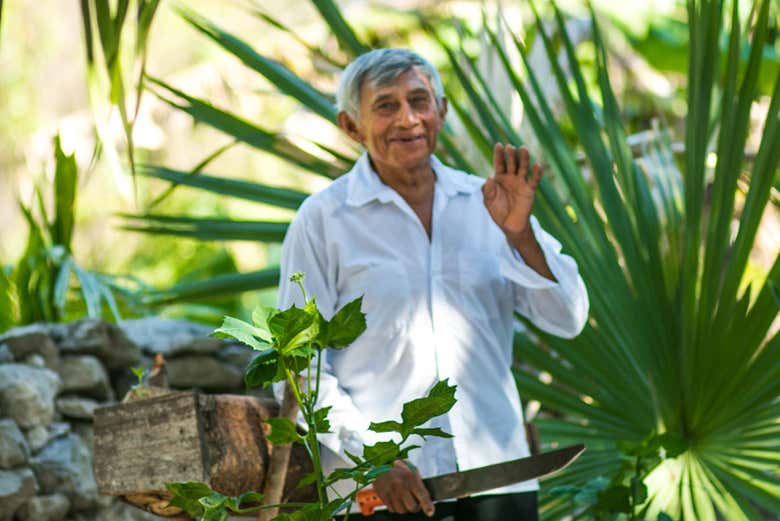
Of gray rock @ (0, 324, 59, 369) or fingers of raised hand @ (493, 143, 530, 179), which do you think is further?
gray rock @ (0, 324, 59, 369)

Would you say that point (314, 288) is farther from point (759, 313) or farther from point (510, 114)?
point (510, 114)

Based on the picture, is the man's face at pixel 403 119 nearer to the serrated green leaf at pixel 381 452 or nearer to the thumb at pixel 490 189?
the thumb at pixel 490 189

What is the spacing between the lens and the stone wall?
2.89 m

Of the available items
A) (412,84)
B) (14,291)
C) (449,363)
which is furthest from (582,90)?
(14,291)

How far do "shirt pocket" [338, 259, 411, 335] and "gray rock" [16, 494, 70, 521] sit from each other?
4.02 ft

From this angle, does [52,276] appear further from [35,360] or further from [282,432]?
[282,432]

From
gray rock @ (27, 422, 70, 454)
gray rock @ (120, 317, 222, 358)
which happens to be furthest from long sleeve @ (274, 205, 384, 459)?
gray rock @ (120, 317, 222, 358)

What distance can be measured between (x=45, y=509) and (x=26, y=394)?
0.28 m

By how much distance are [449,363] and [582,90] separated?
98cm

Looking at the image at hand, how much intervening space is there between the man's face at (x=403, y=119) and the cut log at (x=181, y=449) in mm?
466

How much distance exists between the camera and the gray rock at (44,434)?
2.99 metres

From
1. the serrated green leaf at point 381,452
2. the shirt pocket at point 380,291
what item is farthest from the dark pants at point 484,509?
the serrated green leaf at point 381,452

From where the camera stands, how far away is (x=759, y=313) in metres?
2.24

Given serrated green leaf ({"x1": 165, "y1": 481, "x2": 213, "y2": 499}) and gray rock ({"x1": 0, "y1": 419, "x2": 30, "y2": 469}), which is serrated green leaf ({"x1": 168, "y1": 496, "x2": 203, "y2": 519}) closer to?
serrated green leaf ({"x1": 165, "y1": 481, "x2": 213, "y2": 499})
